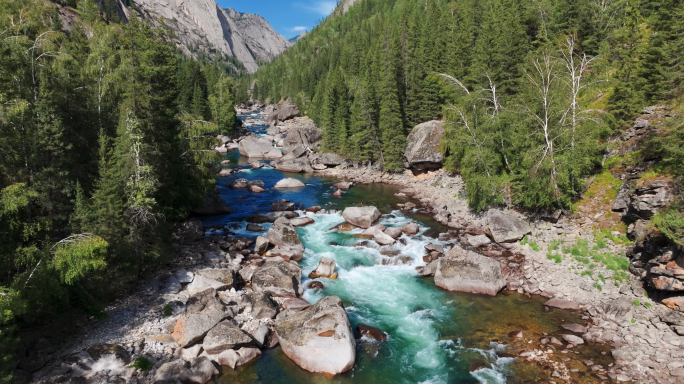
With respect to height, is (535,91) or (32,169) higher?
(535,91)

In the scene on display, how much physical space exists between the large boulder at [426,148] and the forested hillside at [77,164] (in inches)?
1260

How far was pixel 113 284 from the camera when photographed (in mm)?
17250

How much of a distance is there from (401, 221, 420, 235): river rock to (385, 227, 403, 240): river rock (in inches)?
42.8

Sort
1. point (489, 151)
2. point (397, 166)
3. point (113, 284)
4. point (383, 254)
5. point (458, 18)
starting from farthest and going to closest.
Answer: point (458, 18)
point (397, 166)
point (489, 151)
point (383, 254)
point (113, 284)

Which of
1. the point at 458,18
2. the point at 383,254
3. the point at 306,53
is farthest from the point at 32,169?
the point at 306,53

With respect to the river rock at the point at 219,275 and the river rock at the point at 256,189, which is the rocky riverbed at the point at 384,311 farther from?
the river rock at the point at 256,189

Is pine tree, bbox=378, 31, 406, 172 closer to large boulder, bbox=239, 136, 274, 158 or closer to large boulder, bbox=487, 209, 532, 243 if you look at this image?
large boulder, bbox=487, 209, 532, 243

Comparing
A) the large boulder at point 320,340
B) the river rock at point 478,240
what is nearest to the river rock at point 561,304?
the river rock at point 478,240

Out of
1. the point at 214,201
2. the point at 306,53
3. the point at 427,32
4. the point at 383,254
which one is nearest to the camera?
the point at 383,254

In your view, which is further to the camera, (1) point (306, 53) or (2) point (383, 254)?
(1) point (306, 53)

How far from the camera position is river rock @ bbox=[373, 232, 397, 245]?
27453 mm

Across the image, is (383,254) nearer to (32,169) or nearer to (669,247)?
(669,247)

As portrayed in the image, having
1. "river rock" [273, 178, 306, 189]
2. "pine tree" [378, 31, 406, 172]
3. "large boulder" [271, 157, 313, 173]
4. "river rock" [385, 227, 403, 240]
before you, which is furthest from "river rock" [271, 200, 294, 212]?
"large boulder" [271, 157, 313, 173]

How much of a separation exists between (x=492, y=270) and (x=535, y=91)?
16164 mm
